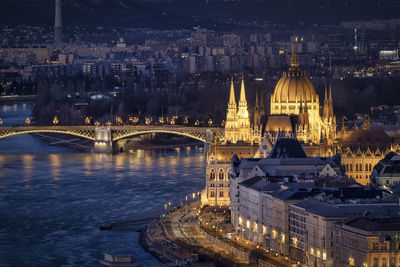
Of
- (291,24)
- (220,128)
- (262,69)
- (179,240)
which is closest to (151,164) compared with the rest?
(220,128)

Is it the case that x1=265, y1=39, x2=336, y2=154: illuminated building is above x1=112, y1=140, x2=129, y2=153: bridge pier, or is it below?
above

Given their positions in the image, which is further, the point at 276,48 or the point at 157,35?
the point at 157,35

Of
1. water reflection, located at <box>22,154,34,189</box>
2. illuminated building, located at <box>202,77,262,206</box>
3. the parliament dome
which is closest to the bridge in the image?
water reflection, located at <box>22,154,34,189</box>

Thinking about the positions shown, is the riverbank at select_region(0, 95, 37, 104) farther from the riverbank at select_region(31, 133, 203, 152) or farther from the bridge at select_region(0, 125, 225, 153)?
the bridge at select_region(0, 125, 225, 153)

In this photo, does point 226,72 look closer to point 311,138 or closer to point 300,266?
point 311,138

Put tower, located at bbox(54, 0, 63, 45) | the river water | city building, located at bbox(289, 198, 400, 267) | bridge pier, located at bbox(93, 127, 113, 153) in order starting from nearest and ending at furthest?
city building, located at bbox(289, 198, 400, 267) → the river water → bridge pier, located at bbox(93, 127, 113, 153) → tower, located at bbox(54, 0, 63, 45)

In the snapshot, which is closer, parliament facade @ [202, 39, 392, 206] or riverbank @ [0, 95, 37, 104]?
parliament facade @ [202, 39, 392, 206]

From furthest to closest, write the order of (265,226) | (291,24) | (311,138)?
1. (291,24)
2. (311,138)
3. (265,226)
